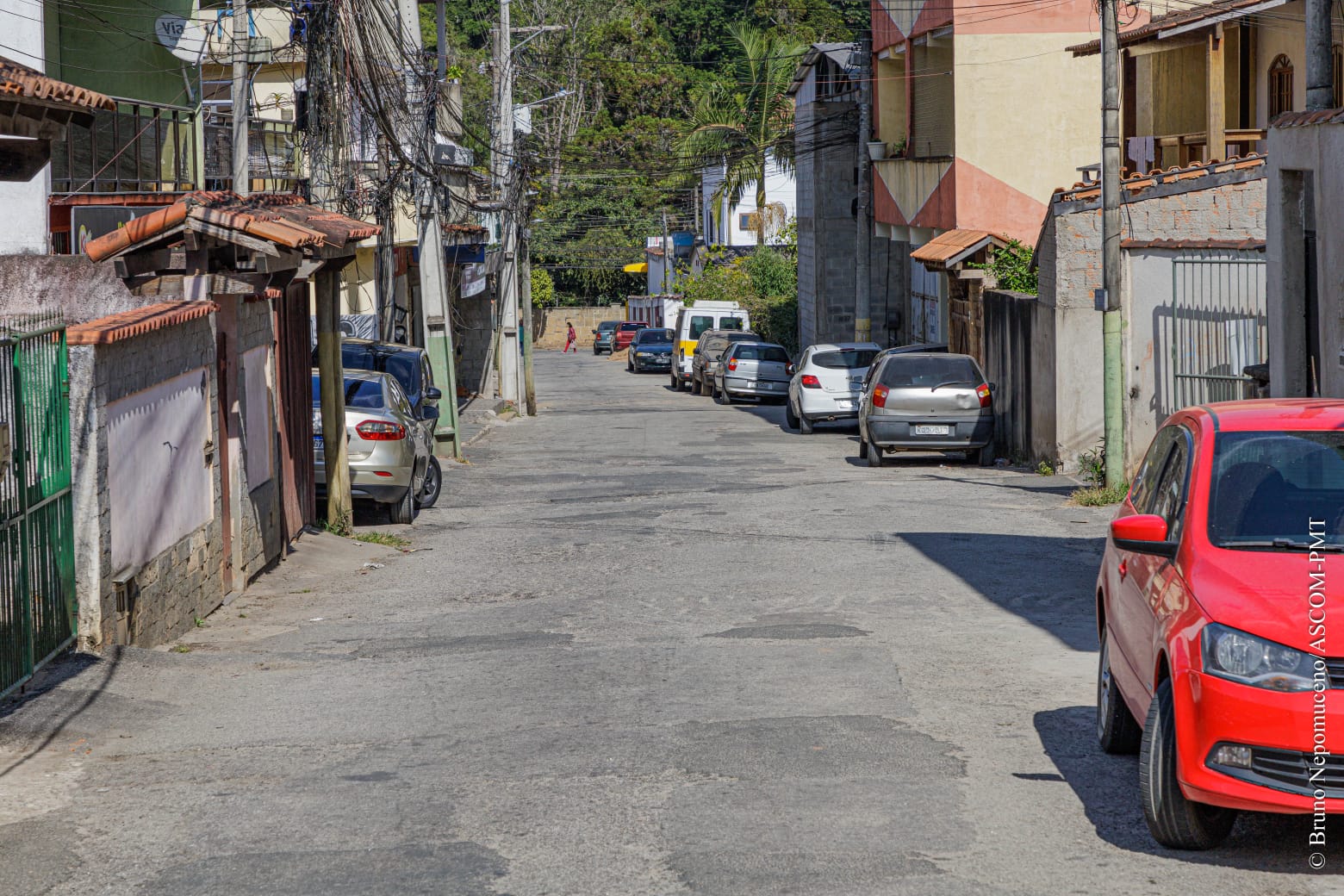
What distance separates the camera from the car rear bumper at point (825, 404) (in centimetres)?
3056

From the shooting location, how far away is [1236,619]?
541 cm

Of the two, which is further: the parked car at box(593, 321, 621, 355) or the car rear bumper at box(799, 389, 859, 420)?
the parked car at box(593, 321, 621, 355)

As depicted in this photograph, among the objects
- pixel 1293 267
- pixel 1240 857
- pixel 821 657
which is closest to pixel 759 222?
pixel 1293 267

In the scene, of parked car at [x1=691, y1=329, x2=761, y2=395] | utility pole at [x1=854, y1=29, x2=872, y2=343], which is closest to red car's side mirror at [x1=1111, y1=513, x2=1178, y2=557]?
Result: utility pole at [x1=854, y1=29, x2=872, y2=343]

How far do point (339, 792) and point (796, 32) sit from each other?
218 feet

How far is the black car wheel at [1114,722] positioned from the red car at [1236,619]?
0.30 meters

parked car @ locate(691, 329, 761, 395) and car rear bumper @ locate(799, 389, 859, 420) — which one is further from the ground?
parked car @ locate(691, 329, 761, 395)

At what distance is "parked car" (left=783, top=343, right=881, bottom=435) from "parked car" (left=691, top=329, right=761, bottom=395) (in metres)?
13.7

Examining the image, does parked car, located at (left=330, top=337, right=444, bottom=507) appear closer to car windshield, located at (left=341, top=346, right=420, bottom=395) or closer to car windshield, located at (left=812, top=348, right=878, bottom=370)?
car windshield, located at (left=341, top=346, right=420, bottom=395)

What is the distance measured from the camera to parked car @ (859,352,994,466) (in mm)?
22984

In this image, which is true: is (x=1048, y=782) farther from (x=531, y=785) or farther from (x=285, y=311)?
(x=285, y=311)

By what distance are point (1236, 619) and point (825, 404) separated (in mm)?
25217

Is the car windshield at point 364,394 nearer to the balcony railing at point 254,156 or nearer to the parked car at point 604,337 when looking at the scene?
the balcony railing at point 254,156

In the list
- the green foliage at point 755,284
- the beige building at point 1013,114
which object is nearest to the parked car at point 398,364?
the beige building at point 1013,114
